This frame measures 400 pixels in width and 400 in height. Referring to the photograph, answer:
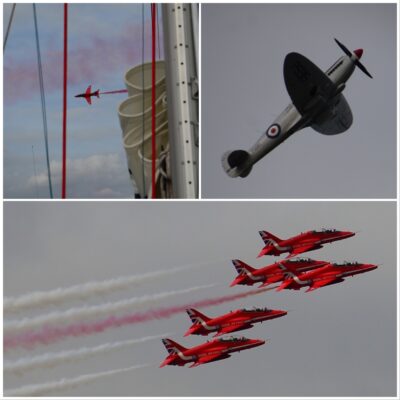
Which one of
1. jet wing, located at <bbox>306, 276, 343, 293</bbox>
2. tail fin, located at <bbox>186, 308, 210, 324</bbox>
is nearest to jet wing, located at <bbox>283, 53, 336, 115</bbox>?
jet wing, located at <bbox>306, 276, 343, 293</bbox>

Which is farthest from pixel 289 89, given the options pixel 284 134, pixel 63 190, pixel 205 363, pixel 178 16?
pixel 205 363

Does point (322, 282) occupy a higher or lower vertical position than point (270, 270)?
lower

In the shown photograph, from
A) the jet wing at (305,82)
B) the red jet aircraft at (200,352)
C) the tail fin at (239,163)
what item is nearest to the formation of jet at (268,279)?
the red jet aircraft at (200,352)

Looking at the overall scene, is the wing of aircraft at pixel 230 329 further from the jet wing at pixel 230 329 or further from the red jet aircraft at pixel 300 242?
the red jet aircraft at pixel 300 242

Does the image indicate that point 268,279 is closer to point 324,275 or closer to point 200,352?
point 324,275

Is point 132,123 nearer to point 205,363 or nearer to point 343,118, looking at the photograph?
point 343,118

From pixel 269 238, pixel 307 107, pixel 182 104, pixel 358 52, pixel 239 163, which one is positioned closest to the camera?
pixel 182 104

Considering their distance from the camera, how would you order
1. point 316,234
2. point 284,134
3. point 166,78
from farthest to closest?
point 316,234 → point 284,134 → point 166,78

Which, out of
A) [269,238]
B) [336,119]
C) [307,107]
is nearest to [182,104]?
[307,107]
